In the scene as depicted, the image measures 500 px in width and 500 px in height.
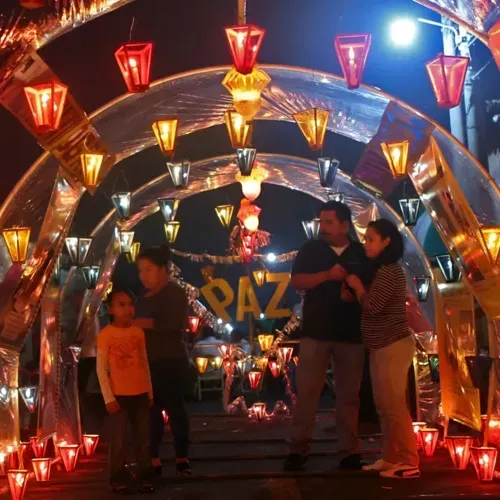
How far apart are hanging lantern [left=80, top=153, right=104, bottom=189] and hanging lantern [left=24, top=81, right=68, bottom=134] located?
0.98m

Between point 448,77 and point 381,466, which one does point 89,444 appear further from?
point 448,77

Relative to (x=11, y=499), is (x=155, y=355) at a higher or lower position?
higher

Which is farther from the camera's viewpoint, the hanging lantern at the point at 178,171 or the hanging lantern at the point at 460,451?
the hanging lantern at the point at 178,171

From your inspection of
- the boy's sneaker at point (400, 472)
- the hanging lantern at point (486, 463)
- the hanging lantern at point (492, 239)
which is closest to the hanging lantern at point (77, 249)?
the hanging lantern at point (492, 239)

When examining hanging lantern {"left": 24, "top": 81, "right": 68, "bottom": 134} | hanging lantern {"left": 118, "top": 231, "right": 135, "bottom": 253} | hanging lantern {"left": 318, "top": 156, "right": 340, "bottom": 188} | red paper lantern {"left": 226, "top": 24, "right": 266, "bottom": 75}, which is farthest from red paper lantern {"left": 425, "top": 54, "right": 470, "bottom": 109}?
hanging lantern {"left": 118, "top": 231, "right": 135, "bottom": 253}

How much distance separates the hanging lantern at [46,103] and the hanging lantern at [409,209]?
5.98m

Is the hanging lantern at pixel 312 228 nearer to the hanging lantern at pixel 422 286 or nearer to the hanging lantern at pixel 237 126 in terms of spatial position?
the hanging lantern at pixel 422 286

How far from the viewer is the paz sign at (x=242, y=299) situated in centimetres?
1427

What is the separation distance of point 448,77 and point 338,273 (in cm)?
251

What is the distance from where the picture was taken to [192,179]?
14.1 metres

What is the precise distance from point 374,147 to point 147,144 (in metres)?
2.79

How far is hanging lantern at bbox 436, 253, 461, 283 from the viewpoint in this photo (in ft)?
30.8

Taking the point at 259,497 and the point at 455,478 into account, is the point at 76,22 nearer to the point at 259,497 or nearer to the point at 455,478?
the point at 259,497

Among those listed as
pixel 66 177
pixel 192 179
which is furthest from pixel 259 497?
pixel 192 179
